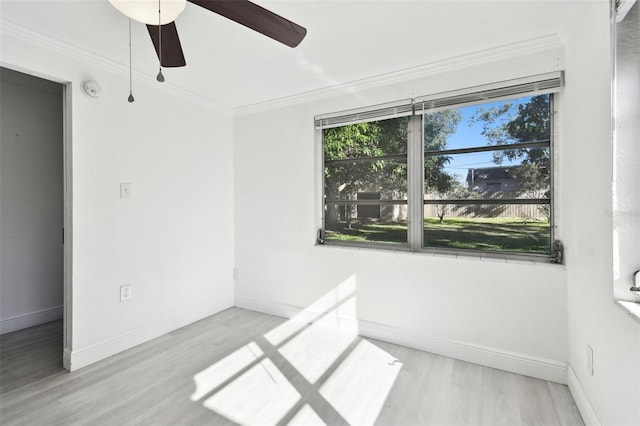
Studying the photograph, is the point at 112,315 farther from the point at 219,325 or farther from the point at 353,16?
the point at 353,16

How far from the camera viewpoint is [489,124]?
2.38 meters

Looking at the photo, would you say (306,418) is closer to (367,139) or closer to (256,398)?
(256,398)

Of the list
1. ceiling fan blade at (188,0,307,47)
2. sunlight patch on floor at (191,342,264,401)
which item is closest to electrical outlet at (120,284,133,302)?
sunlight patch on floor at (191,342,264,401)

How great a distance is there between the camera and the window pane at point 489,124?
223cm

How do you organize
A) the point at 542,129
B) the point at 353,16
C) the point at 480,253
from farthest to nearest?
the point at 480,253 < the point at 542,129 < the point at 353,16

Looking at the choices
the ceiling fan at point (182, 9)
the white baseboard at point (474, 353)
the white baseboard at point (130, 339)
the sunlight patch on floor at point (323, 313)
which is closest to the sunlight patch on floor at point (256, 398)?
the sunlight patch on floor at point (323, 313)

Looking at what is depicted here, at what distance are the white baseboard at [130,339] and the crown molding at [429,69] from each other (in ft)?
7.50

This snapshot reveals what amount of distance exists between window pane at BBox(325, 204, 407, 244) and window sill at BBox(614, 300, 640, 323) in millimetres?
1595

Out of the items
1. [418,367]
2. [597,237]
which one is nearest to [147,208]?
[418,367]

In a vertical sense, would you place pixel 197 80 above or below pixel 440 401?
above

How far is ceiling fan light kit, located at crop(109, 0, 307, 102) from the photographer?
4.29ft

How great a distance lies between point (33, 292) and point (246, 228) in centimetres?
219

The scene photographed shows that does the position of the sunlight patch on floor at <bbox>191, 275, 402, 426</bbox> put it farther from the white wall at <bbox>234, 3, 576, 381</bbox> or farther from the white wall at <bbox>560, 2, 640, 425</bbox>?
the white wall at <bbox>560, 2, 640, 425</bbox>

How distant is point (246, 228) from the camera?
3.54m
